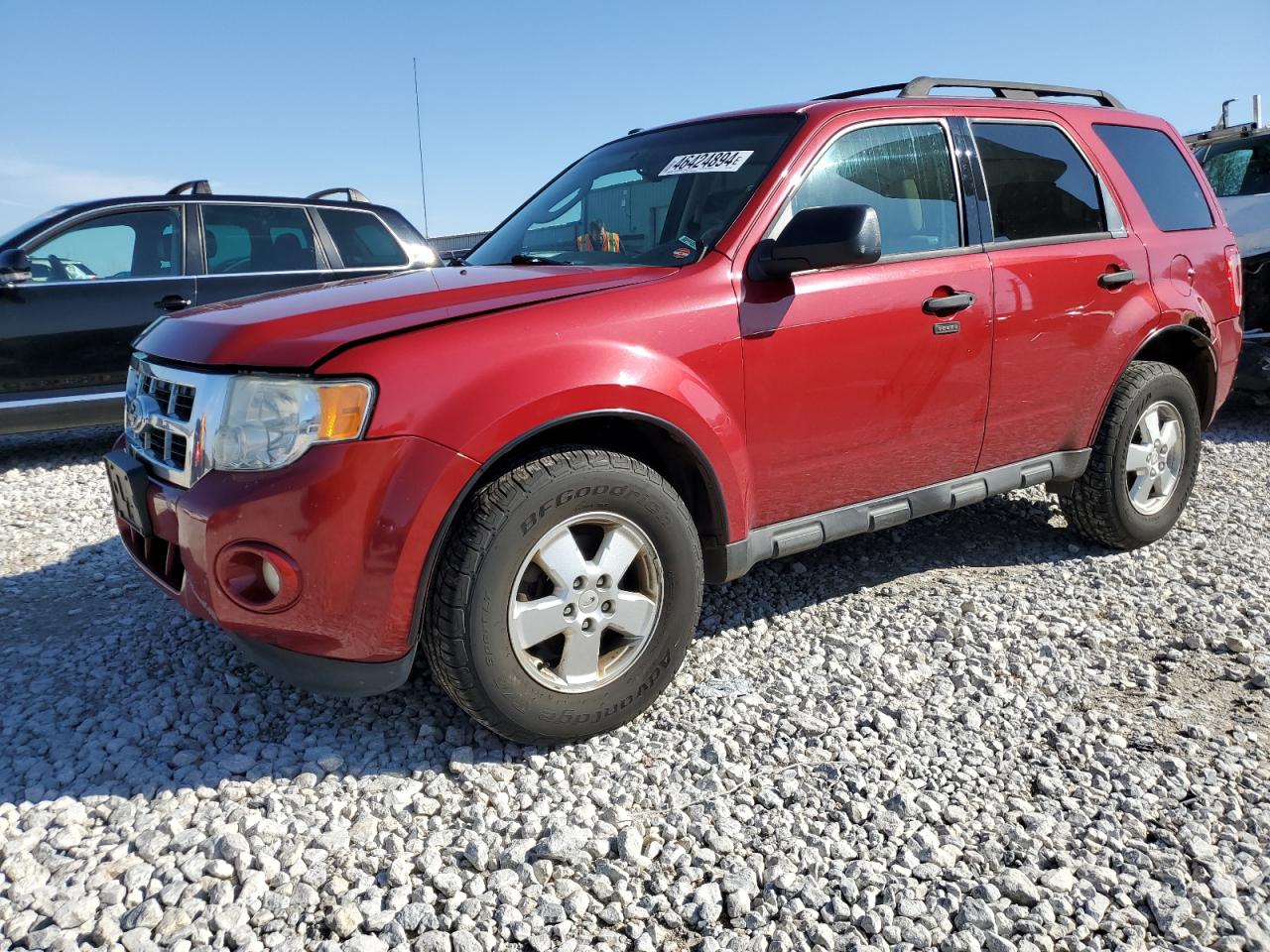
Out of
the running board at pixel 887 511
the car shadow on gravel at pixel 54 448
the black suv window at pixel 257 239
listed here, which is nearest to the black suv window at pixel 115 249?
the black suv window at pixel 257 239

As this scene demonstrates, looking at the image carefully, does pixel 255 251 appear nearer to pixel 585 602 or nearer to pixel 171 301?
pixel 171 301

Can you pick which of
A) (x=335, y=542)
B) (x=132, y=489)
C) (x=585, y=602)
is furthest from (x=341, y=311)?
(x=585, y=602)

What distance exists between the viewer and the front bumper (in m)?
2.30

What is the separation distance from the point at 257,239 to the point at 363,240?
2.56 ft

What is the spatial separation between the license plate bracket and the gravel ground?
65cm

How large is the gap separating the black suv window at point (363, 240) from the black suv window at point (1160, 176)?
5.05m

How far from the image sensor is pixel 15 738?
2.83 metres

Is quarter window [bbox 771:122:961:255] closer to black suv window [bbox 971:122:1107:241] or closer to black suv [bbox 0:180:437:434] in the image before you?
black suv window [bbox 971:122:1107:241]

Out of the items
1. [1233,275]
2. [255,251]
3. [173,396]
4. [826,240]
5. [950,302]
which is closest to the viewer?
[173,396]

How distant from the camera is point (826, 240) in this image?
2736 millimetres

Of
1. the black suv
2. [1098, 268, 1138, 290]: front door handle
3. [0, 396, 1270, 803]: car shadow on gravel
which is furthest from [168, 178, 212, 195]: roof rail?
[1098, 268, 1138, 290]: front door handle

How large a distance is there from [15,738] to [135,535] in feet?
2.27

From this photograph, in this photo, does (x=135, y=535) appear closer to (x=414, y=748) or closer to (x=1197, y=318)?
(x=414, y=748)

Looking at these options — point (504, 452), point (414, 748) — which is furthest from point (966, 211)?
point (414, 748)
